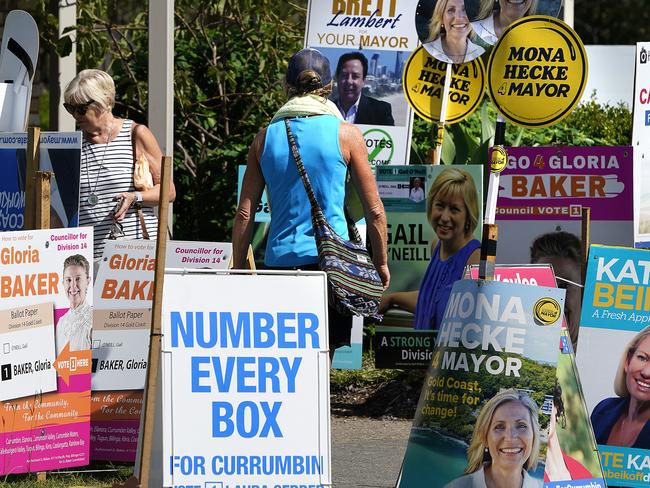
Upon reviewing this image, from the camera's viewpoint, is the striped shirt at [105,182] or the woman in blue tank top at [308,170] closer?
the woman in blue tank top at [308,170]

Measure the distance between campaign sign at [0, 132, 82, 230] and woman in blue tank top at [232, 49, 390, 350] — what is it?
0.88m

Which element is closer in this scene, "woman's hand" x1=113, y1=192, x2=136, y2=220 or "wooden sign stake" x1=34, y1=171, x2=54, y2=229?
"wooden sign stake" x1=34, y1=171, x2=54, y2=229

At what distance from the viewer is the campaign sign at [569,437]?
5367 mm

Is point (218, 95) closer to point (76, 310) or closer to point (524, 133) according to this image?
point (524, 133)

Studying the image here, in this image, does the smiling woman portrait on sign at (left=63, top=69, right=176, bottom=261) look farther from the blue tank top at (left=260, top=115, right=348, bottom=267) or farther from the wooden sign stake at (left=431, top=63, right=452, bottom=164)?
the wooden sign stake at (left=431, top=63, right=452, bottom=164)

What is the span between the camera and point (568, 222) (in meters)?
7.74

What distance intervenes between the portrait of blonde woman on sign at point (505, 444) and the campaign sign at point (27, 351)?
2.25 meters

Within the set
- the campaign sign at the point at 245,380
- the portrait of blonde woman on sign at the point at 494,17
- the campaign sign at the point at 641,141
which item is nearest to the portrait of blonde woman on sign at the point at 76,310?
the campaign sign at the point at 245,380

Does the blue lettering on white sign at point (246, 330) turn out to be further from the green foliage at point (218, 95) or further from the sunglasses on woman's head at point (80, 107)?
the green foliage at point (218, 95)

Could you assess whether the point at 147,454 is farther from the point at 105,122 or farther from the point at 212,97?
the point at 212,97

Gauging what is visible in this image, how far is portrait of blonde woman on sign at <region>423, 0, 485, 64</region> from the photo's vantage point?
8.34 metres

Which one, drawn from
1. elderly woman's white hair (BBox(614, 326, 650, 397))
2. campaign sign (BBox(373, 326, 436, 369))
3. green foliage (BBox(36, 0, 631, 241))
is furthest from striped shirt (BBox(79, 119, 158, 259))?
green foliage (BBox(36, 0, 631, 241))

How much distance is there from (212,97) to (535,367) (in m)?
6.48

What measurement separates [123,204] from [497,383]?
→ 2692 millimetres
